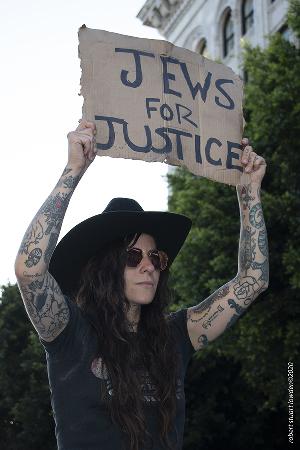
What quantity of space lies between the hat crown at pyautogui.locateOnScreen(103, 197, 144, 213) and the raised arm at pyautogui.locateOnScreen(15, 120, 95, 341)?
1.86 feet

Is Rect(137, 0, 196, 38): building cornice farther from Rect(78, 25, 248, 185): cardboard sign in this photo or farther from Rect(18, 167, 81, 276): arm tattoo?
Rect(18, 167, 81, 276): arm tattoo

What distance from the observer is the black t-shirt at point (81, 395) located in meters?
3.15

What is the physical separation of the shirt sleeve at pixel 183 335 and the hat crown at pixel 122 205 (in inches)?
25.3

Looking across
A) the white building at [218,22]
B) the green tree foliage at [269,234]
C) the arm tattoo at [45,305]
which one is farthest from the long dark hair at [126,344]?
the white building at [218,22]

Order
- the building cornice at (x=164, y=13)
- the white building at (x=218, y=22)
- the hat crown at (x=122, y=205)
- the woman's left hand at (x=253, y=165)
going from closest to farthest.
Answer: the hat crown at (x=122, y=205) < the woman's left hand at (x=253, y=165) < the white building at (x=218, y=22) < the building cornice at (x=164, y=13)

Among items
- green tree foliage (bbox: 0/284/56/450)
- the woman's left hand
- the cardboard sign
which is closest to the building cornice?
green tree foliage (bbox: 0/284/56/450)

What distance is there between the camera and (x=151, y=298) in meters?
3.62

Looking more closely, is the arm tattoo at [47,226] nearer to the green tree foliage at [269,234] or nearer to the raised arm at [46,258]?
the raised arm at [46,258]

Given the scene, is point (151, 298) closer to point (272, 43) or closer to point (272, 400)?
point (272, 400)

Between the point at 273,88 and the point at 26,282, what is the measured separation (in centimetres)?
1352

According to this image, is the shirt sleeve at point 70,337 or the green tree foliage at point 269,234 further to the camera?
the green tree foliage at point 269,234

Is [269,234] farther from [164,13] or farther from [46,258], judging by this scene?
[164,13]

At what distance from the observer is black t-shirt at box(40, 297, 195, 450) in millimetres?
3148

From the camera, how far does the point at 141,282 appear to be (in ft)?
12.0
